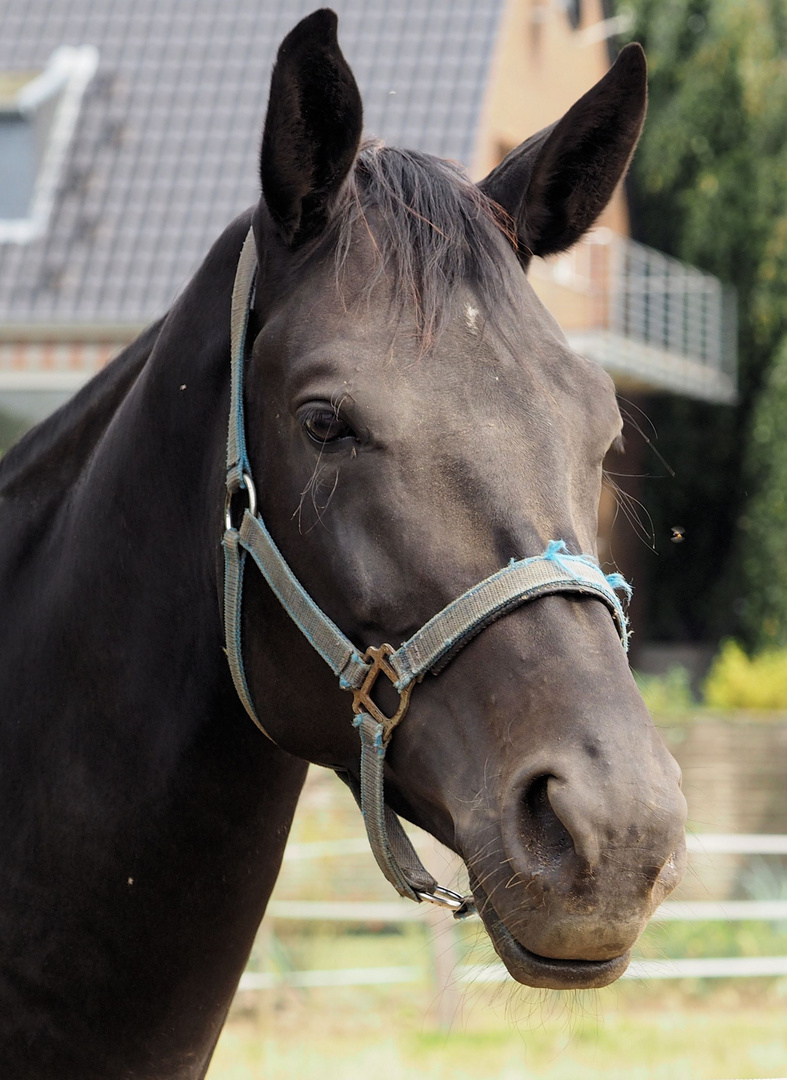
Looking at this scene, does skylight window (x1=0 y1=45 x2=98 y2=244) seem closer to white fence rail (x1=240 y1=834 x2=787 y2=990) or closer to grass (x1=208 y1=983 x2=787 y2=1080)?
white fence rail (x1=240 y1=834 x2=787 y2=990)

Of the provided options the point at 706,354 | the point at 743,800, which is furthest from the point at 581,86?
the point at 743,800

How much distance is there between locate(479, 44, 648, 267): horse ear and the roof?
33.5 ft

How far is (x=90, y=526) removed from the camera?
87.4 inches

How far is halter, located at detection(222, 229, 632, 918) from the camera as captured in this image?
1702 millimetres

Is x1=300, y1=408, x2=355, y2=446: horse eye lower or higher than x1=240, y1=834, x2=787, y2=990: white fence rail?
higher

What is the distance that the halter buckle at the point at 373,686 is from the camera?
1793 mm

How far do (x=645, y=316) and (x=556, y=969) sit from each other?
15.1 metres

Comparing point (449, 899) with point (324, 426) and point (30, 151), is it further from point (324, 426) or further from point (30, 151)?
point (30, 151)

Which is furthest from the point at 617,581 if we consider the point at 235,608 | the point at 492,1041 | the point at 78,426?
the point at 492,1041

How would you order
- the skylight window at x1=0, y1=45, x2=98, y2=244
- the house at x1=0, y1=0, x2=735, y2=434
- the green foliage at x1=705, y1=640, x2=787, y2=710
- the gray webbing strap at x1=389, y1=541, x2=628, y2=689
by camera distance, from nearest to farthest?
the gray webbing strap at x1=389, y1=541, x2=628, y2=689 → the green foliage at x1=705, y1=640, x2=787, y2=710 → the house at x1=0, y1=0, x2=735, y2=434 → the skylight window at x1=0, y1=45, x2=98, y2=244

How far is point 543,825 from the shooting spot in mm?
1592

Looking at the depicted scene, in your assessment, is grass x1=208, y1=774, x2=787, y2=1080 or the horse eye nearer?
the horse eye

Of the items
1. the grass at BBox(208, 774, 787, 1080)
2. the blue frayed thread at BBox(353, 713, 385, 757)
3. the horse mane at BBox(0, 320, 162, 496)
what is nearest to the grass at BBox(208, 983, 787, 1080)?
the grass at BBox(208, 774, 787, 1080)

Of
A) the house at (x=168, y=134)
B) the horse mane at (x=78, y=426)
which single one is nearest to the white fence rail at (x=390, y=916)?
the horse mane at (x=78, y=426)
